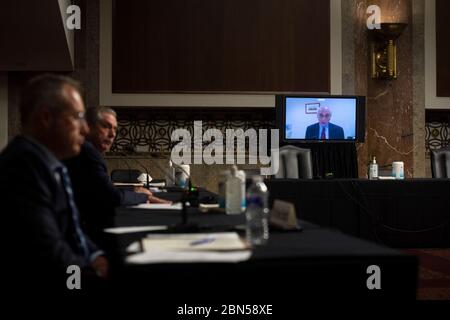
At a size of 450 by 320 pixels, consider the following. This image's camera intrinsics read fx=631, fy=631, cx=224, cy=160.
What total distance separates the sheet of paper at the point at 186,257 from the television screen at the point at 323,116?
6353mm

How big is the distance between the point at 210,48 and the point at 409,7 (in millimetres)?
2925

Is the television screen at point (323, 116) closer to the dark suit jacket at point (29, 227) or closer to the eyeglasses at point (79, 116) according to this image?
the eyeglasses at point (79, 116)

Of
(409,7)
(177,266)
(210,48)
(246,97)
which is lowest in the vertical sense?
(177,266)

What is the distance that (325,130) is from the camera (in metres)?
7.87

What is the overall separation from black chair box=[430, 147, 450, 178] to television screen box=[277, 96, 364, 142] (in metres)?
1.74

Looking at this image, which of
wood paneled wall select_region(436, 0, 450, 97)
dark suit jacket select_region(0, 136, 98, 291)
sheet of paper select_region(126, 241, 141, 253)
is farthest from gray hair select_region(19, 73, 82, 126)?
wood paneled wall select_region(436, 0, 450, 97)

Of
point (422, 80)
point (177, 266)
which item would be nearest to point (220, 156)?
point (422, 80)

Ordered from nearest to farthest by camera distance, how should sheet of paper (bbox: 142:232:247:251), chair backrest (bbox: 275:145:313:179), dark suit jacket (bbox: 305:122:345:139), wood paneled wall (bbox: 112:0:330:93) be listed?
sheet of paper (bbox: 142:232:247:251), chair backrest (bbox: 275:145:313:179), dark suit jacket (bbox: 305:122:345:139), wood paneled wall (bbox: 112:0:330:93)

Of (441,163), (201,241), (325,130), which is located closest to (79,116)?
(201,241)

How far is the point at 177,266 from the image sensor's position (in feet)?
4.83

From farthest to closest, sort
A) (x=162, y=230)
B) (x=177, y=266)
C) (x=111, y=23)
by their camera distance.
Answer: (x=111, y=23), (x=162, y=230), (x=177, y=266)

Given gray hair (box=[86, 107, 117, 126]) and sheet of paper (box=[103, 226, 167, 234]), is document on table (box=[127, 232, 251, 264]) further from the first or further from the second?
gray hair (box=[86, 107, 117, 126])

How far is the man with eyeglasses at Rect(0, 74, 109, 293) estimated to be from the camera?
156 cm
